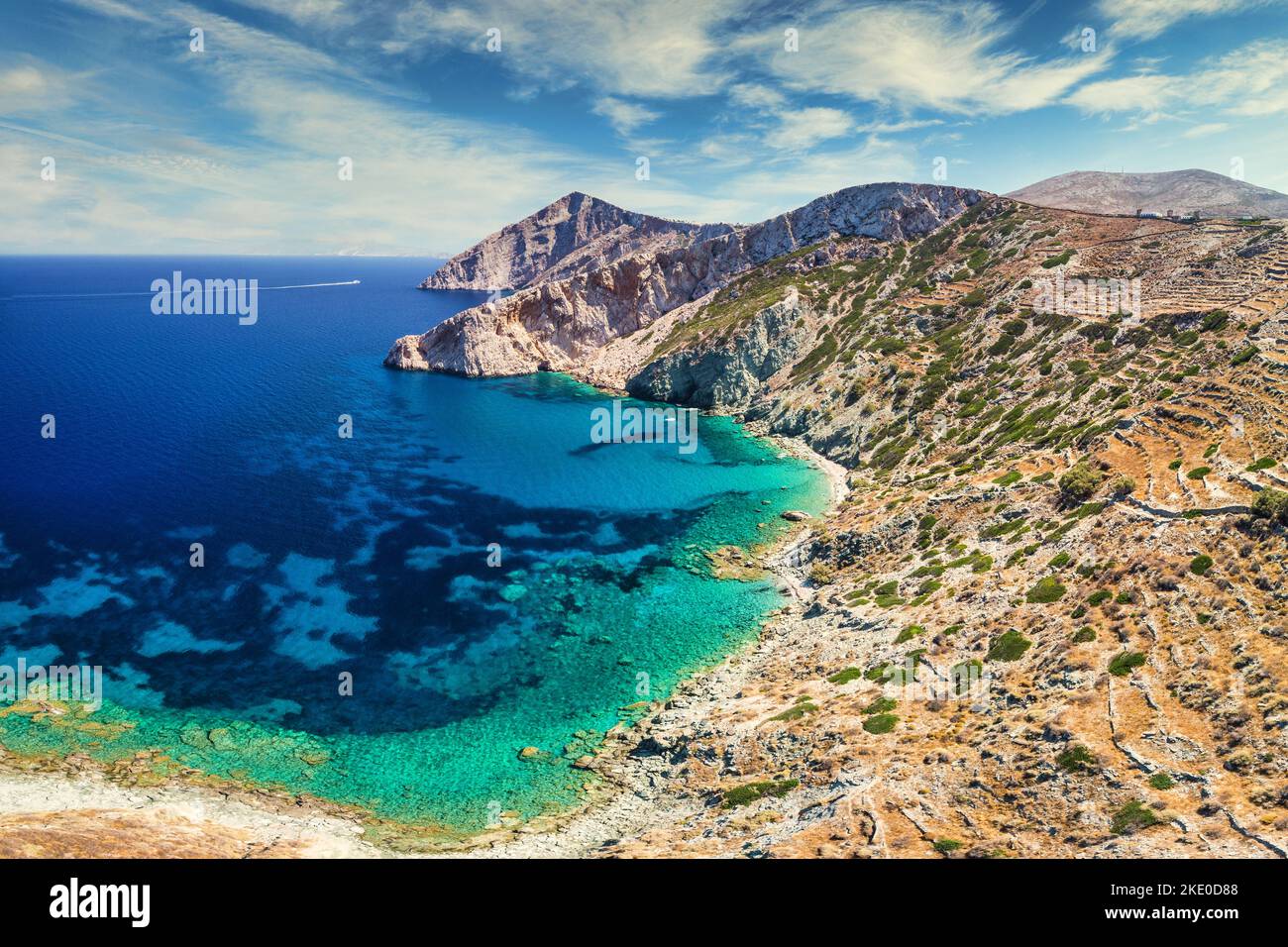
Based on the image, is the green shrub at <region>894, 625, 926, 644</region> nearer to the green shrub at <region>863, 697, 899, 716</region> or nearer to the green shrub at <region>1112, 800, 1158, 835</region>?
the green shrub at <region>863, 697, 899, 716</region>

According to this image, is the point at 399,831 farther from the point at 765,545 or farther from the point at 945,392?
the point at 945,392

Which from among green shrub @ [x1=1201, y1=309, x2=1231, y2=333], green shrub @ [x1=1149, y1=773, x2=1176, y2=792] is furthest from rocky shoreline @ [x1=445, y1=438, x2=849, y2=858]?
green shrub @ [x1=1201, y1=309, x2=1231, y2=333]

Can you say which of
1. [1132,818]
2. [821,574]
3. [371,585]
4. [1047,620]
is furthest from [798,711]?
[371,585]

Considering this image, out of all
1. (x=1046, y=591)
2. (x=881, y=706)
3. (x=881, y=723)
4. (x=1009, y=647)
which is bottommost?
(x=881, y=723)

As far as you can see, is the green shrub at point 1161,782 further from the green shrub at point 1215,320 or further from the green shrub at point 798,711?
the green shrub at point 1215,320

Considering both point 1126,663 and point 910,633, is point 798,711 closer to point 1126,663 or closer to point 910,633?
point 910,633

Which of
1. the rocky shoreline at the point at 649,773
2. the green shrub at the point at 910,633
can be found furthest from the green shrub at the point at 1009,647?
the rocky shoreline at the point at 649,773
